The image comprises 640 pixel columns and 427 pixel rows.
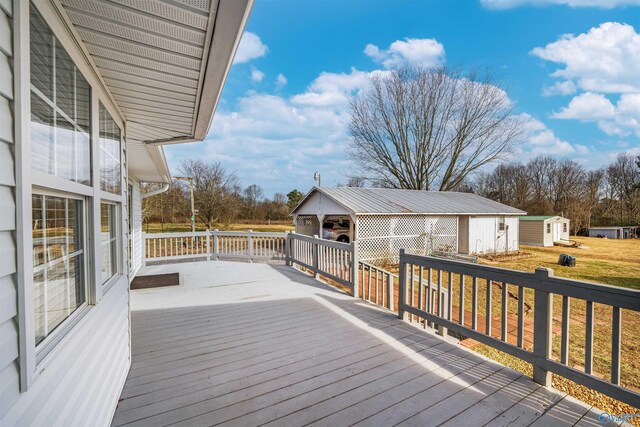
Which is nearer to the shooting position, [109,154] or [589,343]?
[589,343]

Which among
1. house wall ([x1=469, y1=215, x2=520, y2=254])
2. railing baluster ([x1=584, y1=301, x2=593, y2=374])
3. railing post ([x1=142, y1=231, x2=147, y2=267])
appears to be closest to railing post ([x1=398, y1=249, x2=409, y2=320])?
railing baluster ([x1=584, y1=301, x2=593, y2=374])

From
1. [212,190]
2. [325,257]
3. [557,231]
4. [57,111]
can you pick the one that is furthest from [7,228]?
[557,231]

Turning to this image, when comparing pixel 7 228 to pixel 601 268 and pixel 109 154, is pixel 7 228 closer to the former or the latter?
pixel 109 154

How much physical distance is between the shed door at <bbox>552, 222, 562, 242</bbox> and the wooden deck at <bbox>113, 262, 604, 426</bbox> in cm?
2147

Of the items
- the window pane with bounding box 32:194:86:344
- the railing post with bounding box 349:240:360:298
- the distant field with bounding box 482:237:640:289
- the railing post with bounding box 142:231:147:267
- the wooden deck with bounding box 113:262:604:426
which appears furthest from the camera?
the distant field with bounding box 482:237:640:289

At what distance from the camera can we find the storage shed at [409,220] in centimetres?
1127

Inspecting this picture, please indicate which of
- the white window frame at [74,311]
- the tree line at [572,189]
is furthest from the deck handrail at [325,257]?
the tree line at [572,189]

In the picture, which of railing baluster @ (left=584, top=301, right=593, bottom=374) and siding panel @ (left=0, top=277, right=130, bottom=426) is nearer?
siding panel @ (left=0, top=277, right=130, bottom=426)

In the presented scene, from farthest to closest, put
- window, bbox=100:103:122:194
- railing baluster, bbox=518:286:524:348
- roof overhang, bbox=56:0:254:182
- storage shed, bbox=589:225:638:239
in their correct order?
storage shed, bbox=589:225:638:239, railing baluster, bbox=518:286:524:348, window, bbox=100:103:122:194, roof overhang, bbox=56:0:254:182

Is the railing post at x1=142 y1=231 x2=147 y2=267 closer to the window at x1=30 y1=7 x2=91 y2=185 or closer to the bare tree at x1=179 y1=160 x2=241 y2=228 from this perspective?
the window at x1=30 y1=7 x2=91 y2=185

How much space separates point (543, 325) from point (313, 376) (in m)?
1.85

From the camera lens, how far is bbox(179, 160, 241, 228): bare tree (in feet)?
55.1

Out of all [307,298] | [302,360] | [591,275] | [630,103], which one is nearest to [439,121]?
[630,103]

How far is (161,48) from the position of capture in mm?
1663
